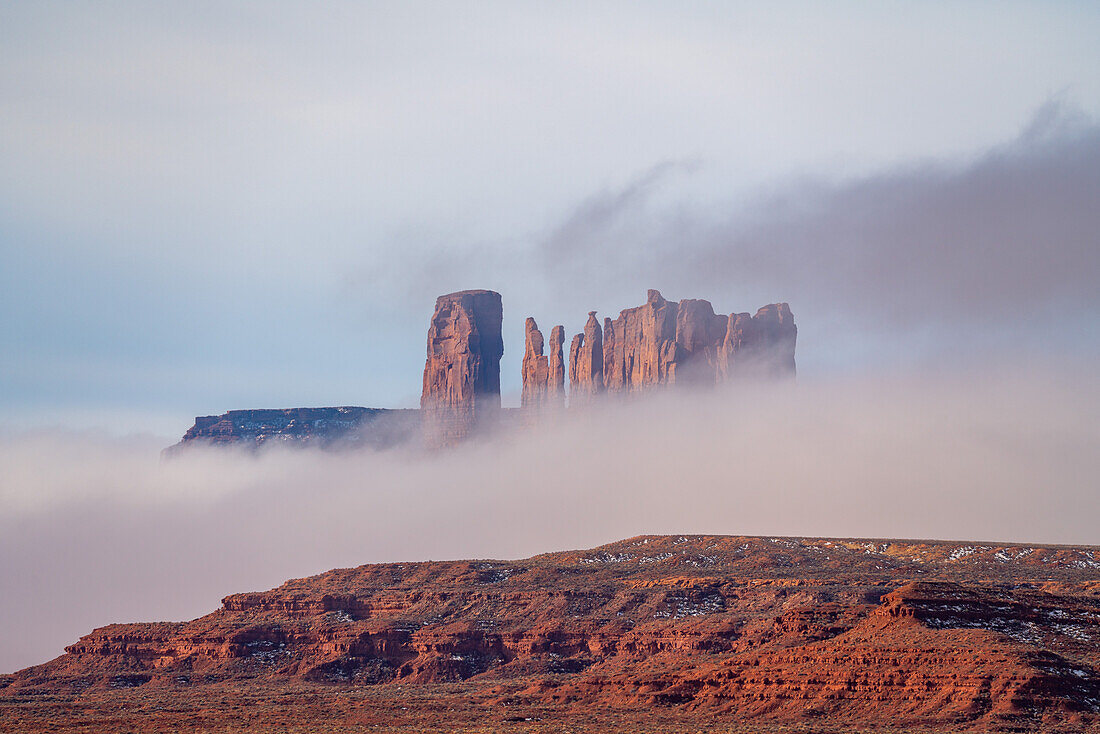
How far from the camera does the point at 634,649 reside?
429 feet

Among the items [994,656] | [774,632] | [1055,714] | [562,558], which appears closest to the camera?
[1055,714]

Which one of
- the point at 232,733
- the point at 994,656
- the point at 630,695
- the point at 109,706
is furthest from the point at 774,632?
the point at 109,706

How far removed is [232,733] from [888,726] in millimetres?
39804

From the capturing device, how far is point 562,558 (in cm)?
17312

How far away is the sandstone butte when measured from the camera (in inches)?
3585

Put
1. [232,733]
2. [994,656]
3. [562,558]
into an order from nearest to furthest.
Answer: [994,656]
[232,733]
[562,558]

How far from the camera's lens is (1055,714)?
83.8 metres

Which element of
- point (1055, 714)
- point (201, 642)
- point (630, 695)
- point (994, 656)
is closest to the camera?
point (1055, 714)

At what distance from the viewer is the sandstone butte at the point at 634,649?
299 feet

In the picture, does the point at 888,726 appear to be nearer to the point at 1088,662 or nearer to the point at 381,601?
the point at 1088,662

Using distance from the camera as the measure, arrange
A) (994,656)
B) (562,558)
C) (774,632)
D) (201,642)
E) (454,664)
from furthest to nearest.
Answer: (562,558) < (201,642) < (454,664) < (774,632) < (994,656)

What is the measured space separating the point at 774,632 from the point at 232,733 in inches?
1628

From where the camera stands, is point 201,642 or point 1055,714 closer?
point 1055,714

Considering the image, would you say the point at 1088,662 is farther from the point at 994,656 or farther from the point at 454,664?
the point at 454,664
